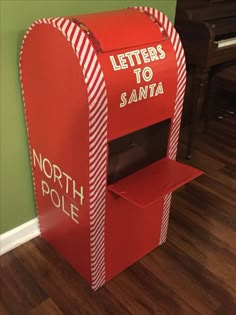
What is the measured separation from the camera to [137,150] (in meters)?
1.30

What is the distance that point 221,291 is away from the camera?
4.54ft

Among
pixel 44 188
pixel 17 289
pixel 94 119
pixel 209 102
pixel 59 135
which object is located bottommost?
pixel 17 289

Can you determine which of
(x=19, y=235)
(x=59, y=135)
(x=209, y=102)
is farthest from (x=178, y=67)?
(x=209, y=102)

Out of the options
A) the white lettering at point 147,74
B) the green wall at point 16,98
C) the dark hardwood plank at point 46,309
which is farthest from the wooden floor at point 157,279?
the white lettering at point 147,74

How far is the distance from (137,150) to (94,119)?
0.34 meters

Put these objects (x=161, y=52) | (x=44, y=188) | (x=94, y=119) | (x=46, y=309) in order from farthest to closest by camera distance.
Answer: (x=44, y=188), (x=46, y=309), (x=161, y=52), (x=94, y=119)

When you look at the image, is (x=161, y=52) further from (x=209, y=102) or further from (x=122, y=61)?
(x=209, y=102)

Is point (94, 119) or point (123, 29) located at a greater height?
point (123, 29)

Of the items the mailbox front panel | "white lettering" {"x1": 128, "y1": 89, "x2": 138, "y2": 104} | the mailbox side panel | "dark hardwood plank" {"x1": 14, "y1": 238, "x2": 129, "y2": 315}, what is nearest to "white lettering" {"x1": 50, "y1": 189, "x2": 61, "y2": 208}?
the mailbox side panel

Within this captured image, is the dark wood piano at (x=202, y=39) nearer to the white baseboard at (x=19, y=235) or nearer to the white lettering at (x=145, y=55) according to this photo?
the white lettering at (x=145, y=55)

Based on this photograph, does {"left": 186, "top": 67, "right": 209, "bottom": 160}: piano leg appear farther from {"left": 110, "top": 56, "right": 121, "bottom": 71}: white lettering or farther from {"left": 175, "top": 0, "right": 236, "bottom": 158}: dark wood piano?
{"left": 110, "top": 56, "right": 121, "bottom": 71}: white lettering

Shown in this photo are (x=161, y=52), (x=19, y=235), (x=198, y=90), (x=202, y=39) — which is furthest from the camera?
(x=198, y=90)

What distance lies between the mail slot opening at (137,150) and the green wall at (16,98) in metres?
0.41

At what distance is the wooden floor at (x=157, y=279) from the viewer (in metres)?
1.31
